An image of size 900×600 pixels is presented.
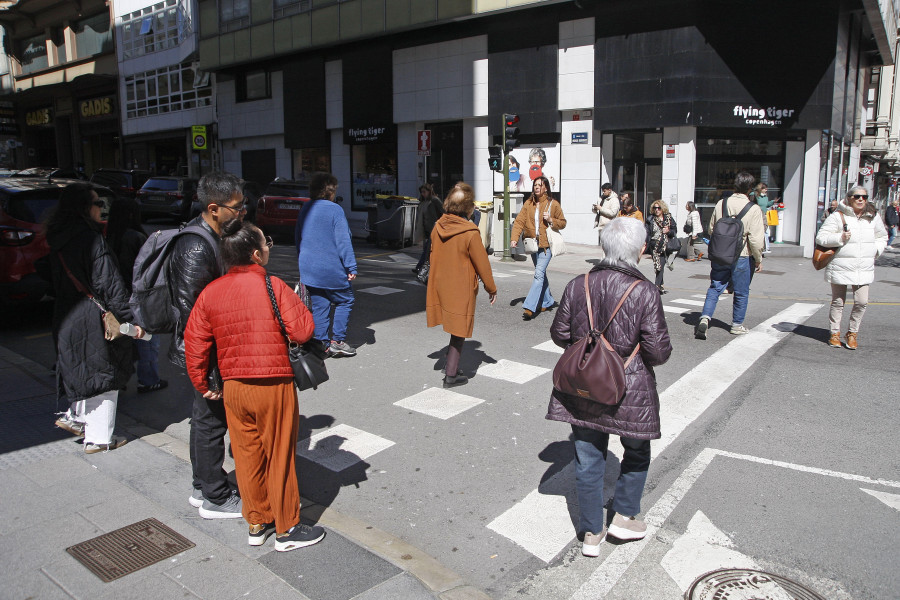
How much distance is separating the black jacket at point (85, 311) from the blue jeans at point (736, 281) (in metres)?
6.42

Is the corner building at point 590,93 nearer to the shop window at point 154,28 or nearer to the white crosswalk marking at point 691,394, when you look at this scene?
the shop window at point 154,28

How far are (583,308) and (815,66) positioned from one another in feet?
55.5

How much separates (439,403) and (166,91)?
33.3m

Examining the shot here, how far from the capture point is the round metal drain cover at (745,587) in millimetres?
3197

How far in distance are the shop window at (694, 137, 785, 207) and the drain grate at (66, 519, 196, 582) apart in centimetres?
1701

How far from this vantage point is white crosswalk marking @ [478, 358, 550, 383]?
6.68 meters

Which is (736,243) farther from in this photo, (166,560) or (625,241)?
(166,560)

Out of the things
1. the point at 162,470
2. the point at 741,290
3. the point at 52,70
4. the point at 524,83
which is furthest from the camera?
the point at 52,70

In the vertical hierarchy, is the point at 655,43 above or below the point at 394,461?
above

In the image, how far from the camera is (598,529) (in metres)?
3.56

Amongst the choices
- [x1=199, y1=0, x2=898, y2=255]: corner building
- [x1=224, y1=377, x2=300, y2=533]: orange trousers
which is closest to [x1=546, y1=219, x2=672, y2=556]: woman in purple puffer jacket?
[x1=224, y1=377, x2=300, y2=533]: orange trousers

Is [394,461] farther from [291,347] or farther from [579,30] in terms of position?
[579,30]

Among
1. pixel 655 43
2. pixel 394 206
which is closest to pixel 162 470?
pixel 394 206

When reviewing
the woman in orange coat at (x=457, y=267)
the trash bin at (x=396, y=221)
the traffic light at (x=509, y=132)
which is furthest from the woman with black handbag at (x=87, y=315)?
the trash bin at (x=396, y=221)
